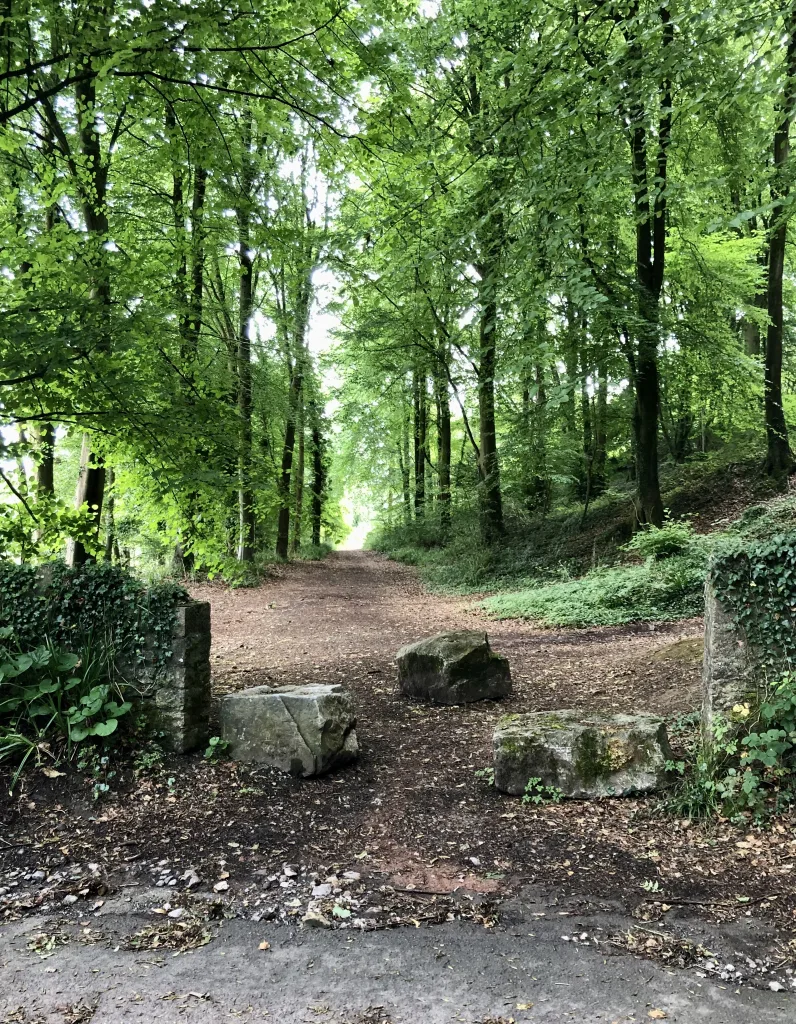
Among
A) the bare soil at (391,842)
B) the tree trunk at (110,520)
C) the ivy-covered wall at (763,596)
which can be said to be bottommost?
the bare soil at (391,842)

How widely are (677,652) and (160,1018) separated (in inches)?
248

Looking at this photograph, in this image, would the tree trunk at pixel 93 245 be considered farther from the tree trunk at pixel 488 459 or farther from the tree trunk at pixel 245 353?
the tree trunk at pixel 488 459

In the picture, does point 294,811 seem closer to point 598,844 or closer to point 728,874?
point 598,844

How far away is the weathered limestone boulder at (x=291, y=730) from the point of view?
4863mm

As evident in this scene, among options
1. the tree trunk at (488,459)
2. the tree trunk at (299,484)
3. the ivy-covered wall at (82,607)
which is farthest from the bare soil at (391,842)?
the tree trunk at (488,459)

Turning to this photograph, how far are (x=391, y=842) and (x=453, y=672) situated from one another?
2817 mm

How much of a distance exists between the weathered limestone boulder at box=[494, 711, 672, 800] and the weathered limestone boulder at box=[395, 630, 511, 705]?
2.10m

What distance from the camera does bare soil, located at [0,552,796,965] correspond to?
10.9ft

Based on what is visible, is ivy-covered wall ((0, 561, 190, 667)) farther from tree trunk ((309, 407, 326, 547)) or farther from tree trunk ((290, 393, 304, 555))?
tree trunk ((309, 407, 326, 547))

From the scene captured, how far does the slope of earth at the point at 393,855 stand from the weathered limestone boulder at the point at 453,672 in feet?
2.10

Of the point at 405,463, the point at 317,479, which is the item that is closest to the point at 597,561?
the point at 317,479

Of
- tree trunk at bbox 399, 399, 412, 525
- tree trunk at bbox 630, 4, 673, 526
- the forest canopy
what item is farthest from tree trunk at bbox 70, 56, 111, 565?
tree trunk at bbox 399, 399, 412, 525

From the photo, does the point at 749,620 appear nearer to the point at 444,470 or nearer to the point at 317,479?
the point at 444,470

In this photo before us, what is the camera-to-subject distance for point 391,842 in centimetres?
402
